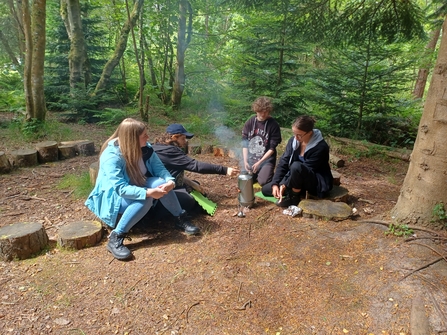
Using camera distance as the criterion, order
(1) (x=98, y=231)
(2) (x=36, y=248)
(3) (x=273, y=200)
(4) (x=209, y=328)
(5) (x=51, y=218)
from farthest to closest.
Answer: (3) (x=273, y=200) < (5) (x=51, y=218) < (1) (x=98, y=231) < (2) (x=36, y=248) < (4) (x=209, y=328)

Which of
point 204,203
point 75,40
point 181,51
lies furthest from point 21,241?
point 181,51

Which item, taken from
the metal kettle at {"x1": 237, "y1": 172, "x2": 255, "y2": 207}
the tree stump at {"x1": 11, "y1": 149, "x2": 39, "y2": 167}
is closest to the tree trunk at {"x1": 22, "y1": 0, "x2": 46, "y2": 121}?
the tree stump at {"x1": 11, "y1": 149, "x2": 39, "y2": 167}

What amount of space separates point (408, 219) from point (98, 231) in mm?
3158

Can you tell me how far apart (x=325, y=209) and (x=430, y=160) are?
117cm

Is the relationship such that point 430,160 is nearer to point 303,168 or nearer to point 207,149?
point 303,168

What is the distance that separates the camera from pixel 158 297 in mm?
2268

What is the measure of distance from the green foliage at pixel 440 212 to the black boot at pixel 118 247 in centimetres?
296

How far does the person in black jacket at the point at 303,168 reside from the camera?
3498mm

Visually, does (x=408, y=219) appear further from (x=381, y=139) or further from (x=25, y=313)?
(x=381, y=139)

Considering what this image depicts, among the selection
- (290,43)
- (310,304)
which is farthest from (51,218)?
(290,43)

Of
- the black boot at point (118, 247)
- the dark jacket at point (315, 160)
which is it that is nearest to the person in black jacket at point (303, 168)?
the dark jacket at point (315, 160)

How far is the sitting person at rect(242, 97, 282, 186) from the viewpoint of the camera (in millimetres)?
4153

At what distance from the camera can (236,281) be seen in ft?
7.95

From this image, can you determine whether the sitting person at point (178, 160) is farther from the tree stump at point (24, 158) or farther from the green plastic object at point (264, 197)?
the tree stump at point (24, 158)
